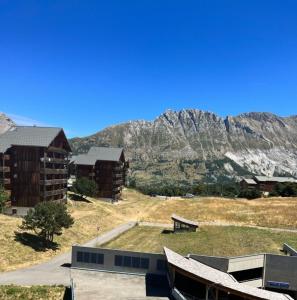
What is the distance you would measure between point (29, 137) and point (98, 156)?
1917 inches

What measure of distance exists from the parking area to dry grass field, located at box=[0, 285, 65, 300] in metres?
2.25

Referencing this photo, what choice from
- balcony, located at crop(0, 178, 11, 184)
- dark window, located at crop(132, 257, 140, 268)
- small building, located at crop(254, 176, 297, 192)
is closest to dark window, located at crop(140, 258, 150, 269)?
dark window, located at crop(132, 257, 140, 268)

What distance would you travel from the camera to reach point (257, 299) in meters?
36.1

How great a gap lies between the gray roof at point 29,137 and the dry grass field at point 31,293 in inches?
1756

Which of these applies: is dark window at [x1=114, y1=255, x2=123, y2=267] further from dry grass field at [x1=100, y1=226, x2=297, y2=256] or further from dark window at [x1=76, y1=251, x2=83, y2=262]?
dry grass field at [x1=100, y1=226, x2=297, y2=256]

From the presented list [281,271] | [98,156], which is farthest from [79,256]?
[98,156]

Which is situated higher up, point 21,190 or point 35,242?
point 21,190

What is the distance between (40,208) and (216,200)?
77.6 m

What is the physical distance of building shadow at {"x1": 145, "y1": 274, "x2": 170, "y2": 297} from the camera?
142 ft

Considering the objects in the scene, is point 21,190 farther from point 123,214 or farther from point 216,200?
point 216,200

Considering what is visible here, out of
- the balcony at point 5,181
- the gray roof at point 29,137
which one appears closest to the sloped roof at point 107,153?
the gray roof at point 29,137

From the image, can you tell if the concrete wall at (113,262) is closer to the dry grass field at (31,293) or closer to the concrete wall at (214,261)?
the concrete wall at (214,261)

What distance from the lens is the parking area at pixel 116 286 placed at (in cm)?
4228

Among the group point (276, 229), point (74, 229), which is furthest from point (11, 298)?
point (276, 229)
